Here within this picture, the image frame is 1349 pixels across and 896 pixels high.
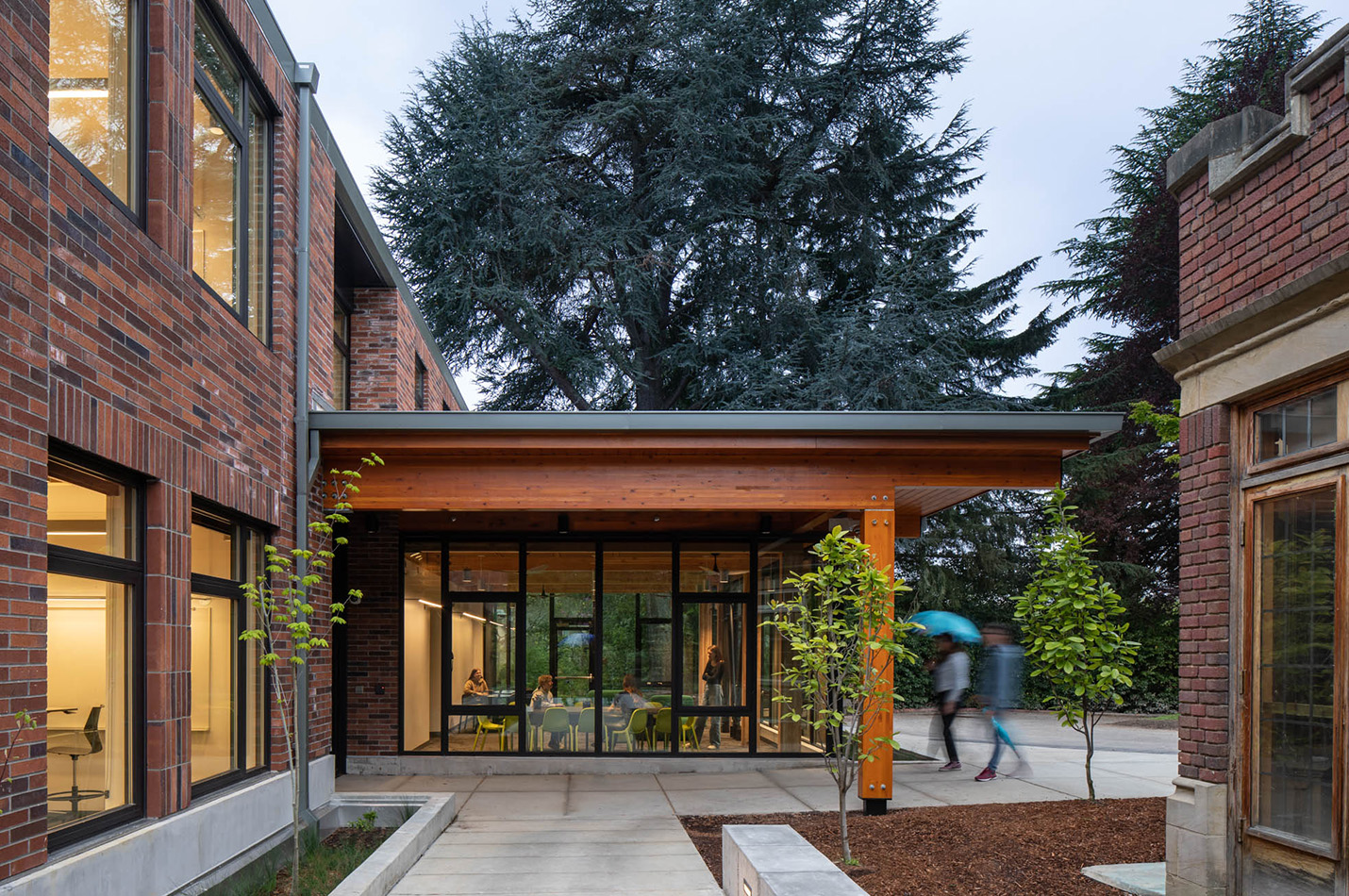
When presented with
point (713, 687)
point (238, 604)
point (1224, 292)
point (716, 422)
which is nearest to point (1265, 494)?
point (1224, 292)

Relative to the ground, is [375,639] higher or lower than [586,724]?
higher

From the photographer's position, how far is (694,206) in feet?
77.2

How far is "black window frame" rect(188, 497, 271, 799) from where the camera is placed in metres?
7.31

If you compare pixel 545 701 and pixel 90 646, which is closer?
pixel 90 646

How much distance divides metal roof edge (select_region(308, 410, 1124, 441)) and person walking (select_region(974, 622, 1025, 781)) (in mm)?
2738

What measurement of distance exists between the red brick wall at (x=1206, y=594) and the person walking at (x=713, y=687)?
7.31 meters

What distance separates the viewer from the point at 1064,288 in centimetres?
2747

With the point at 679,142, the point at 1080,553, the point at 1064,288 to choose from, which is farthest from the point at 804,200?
the point at 1080,553

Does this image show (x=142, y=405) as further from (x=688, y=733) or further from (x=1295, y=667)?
(x=688, y=733)

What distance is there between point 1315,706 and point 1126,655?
4.94 meters

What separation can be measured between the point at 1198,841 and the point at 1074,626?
3.88 metres

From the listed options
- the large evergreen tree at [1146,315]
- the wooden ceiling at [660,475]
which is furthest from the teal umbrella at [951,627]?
the large evergreen tree at [1146,315]

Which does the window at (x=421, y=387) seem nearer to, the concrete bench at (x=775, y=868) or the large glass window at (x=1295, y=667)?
the concrete bench at (x=775, y=868)

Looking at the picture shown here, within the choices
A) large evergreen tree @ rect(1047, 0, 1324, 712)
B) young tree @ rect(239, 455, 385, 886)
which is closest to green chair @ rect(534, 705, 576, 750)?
young tree @ rect(239, 455, 385, 886)
